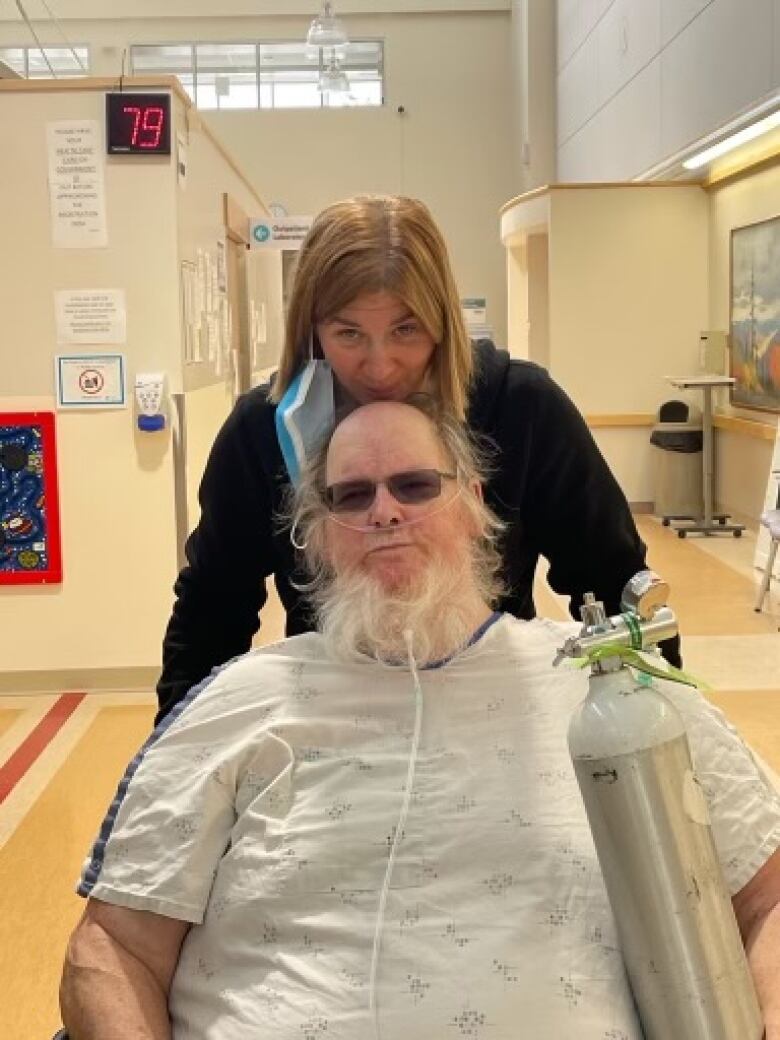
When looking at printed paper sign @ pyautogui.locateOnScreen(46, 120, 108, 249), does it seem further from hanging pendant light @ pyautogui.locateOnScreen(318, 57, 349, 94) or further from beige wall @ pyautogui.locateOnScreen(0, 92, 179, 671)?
hanging pendant light @ pyautogui.locateOnScreen(318, 57, 349, 94)

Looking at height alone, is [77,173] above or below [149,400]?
above

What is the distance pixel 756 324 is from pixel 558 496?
6998 millimetres

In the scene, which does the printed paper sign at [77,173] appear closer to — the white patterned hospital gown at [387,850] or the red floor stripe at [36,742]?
the red floor stripe at [36,742]

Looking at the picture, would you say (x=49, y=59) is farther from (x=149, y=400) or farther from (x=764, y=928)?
(x=764, y=928)

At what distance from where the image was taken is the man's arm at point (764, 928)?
124 centimetres

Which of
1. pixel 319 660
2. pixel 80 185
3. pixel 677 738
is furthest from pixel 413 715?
pixel 80 185

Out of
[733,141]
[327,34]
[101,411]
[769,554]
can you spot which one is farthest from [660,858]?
[327,34]

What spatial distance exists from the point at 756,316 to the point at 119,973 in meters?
7.82

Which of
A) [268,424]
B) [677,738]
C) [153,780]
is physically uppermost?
[268,424]

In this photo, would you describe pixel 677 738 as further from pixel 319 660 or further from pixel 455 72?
pixel 455 72

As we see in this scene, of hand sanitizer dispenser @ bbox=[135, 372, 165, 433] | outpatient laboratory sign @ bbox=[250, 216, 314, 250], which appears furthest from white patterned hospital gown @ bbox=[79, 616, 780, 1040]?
outpatient laboratory sign @ bbox=[250, 216, 314, 250]

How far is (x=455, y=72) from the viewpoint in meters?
14.6

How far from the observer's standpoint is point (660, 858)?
3.58ft

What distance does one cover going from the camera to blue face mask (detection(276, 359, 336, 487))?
1.65 meters
